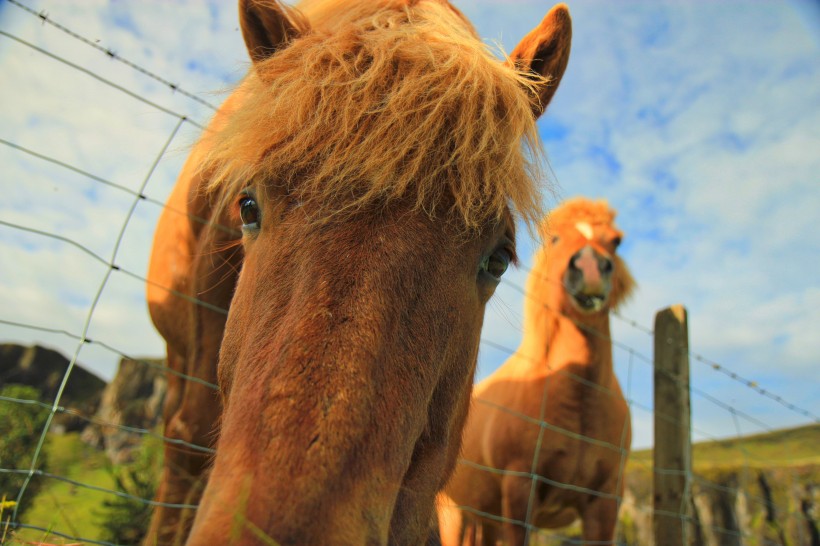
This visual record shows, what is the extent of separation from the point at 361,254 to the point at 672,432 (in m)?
3.54

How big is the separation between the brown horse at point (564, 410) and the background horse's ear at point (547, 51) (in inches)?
90.4

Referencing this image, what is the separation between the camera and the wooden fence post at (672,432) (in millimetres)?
3646

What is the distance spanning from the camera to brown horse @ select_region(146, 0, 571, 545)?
980 millimetres

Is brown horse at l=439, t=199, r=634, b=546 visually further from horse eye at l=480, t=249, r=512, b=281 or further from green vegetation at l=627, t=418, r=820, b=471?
horse eye at l=480, t=249, r=512, b=281

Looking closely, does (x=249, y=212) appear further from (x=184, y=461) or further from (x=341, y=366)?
(x=184, y=461)

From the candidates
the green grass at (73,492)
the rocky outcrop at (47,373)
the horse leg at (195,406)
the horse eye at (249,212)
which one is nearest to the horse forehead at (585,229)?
the horse leg at (195,406)

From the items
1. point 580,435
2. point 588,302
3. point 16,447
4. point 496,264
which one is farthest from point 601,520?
point 16,447

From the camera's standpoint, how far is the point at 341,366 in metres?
1.08

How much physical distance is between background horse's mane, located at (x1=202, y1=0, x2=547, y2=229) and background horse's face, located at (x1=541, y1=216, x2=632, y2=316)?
264 centimetres

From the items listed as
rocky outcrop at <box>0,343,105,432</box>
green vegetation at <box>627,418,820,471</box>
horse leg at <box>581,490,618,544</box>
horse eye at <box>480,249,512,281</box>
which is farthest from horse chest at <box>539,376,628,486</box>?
rocky outcrop at <box>0,343,105,432</box>

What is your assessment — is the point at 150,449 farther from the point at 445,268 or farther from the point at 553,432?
the point at 445,268

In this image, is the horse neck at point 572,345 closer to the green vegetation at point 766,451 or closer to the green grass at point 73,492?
the green vegetation at point 766,451

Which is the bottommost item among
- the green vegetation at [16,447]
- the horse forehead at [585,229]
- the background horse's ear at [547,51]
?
the green vegetation at [16,447]

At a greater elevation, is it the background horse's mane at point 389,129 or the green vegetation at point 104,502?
the background horse's mane at point 389,129
